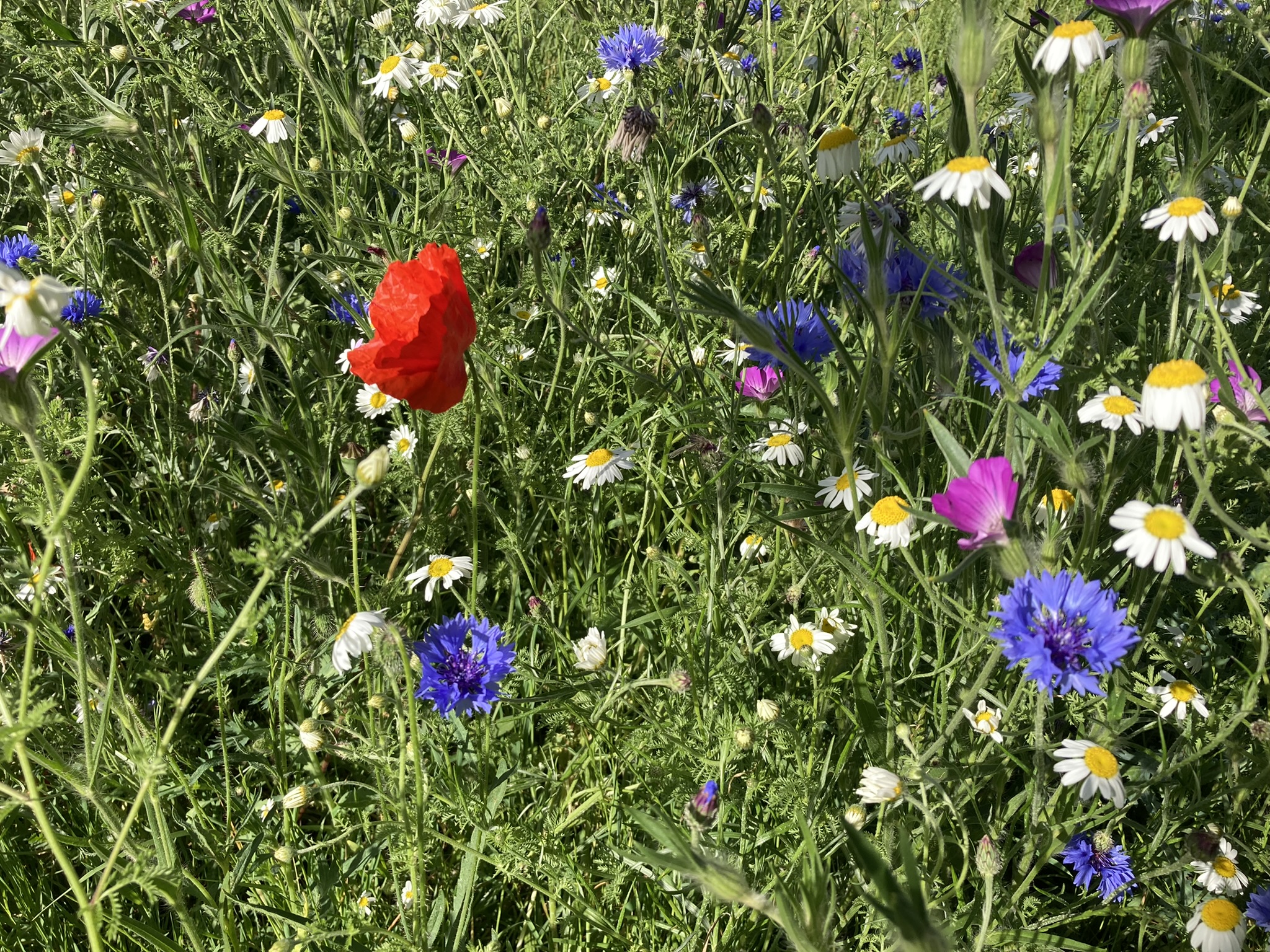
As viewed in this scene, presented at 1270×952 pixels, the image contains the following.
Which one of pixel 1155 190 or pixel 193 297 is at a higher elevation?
pixel 193 297

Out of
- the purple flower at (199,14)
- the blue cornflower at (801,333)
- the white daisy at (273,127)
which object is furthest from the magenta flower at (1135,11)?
the purple flower at (199,14)

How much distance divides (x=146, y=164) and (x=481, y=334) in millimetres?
487

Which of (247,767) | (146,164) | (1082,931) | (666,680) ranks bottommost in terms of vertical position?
(1082,931)

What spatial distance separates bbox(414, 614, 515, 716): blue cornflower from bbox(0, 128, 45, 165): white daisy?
1.17 m

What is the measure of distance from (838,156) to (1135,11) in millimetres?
313

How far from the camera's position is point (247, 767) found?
124 cm

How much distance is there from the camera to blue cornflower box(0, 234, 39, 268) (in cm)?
158

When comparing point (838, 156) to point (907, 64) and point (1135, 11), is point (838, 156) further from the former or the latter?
point (907, 64)

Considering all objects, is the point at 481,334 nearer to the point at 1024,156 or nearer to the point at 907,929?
the point at 907,929

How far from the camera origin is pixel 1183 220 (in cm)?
94

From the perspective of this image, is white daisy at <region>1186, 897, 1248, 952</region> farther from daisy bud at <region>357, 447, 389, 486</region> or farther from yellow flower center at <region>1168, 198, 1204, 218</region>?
daisy bud at <region>357, 447, 389, 486</region>

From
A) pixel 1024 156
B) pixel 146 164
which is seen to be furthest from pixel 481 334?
pixel 1024 156

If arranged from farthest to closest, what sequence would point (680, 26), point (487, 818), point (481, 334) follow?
point (680, 26) < point (481, 334) < point (487, 818)

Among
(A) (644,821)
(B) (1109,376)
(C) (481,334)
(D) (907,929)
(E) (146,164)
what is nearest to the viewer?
(D) (907,929)
